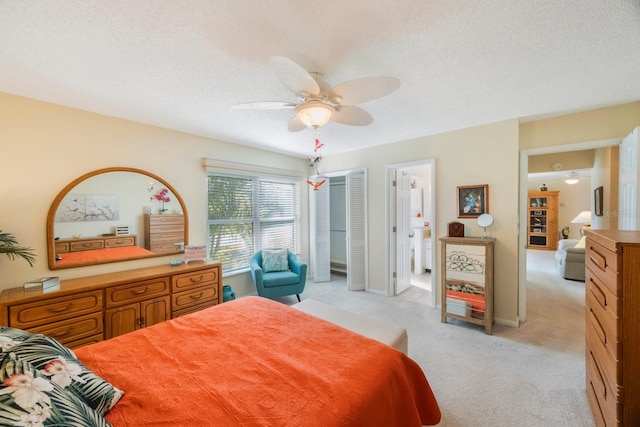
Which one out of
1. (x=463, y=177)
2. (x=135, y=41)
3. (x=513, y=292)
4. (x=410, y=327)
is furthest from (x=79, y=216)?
(x=513, y=292)

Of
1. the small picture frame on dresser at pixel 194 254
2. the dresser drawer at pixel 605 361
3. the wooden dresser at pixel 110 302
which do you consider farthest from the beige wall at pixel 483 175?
the wooden dresser at pixel 110 302

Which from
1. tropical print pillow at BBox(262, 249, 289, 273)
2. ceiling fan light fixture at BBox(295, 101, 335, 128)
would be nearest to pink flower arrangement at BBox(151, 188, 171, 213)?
tropical print pillow at BBox(262, 249, 289, 273)

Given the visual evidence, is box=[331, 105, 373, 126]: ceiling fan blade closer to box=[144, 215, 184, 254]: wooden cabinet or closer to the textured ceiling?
the textured ceiling

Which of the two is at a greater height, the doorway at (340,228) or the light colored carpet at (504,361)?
the doorway at (340,228)

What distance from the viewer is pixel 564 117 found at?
9.02 ft

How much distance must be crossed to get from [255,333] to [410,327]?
209 cm

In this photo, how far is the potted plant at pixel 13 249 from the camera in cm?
196

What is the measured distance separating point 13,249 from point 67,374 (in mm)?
1799

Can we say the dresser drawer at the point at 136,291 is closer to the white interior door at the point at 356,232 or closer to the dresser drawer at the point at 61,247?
the dresser drawer at the point at 61,247

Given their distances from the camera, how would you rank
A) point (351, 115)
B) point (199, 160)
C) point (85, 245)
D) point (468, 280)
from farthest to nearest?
point (199, 160)
point (468, 280)
point (85, 245)
point (351, 115)

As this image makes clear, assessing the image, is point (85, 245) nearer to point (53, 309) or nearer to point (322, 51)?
point (53, 309)

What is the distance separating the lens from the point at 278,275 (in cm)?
369

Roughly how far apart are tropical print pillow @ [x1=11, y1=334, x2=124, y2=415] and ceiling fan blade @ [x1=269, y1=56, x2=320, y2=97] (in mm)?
1637

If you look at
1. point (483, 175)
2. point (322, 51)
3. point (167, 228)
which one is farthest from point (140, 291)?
point (483, 175)
